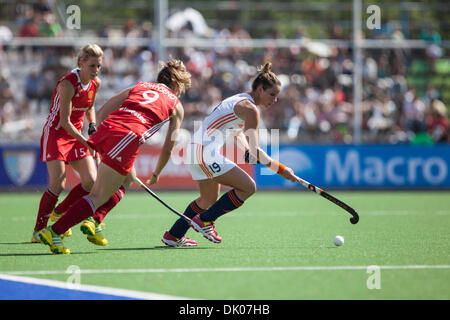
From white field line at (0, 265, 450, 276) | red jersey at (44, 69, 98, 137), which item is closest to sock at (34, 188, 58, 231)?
red jersey at (44, 69, 98, 137)

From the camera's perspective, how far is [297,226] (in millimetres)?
8719

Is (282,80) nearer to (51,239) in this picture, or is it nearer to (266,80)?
(266,80)

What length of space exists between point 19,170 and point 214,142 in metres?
9.14

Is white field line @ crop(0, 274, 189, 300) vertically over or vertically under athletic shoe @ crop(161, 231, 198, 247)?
over

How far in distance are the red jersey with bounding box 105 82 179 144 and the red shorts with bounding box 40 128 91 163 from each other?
3.63ft

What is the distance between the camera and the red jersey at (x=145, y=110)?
6.08 metres

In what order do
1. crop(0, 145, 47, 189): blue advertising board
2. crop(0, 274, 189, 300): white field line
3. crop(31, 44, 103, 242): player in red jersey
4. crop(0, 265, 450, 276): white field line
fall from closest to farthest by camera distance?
crop(0, 274, 189, 300): white field line
crop(0, 265, 450, 276): white field line
crop(31, 44, 103, 242): player in red jersey
crop(0, 145, 47, 189): blue advertising board

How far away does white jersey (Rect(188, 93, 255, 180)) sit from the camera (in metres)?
6.45

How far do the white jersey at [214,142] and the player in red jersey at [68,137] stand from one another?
3.44 ft

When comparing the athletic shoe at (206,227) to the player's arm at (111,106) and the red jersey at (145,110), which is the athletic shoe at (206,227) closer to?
the red jersey at (145,110)

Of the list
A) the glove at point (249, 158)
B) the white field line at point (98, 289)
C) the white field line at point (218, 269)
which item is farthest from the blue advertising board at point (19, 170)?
the white field line at point (98, 289)

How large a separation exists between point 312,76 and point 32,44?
6631 millimetres

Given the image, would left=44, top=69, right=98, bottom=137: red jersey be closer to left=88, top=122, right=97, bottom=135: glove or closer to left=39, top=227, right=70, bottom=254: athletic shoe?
left=88, top=122, right=97, bottom=135: glove
